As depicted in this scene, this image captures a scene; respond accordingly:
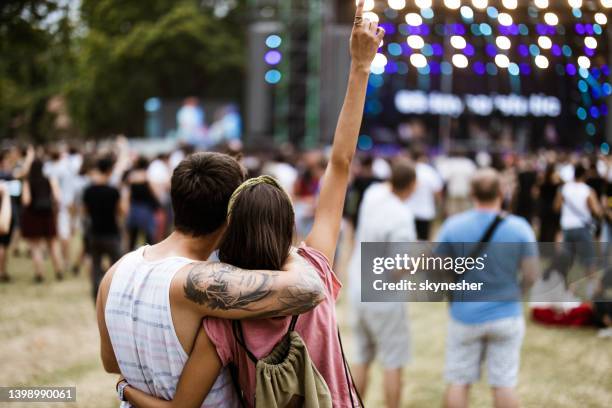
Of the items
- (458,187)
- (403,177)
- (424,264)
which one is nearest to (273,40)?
(458,187)

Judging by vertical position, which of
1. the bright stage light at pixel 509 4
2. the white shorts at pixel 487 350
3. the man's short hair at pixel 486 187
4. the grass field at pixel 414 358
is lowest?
the grass field at pixel 414 358

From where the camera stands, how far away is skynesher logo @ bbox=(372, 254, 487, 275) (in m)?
2.47

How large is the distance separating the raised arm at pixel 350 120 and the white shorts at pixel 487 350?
2033 millimetres

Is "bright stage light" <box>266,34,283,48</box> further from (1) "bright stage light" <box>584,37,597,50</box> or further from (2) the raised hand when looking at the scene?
(2) the raised hand

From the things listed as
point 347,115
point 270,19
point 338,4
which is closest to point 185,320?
point 347,115

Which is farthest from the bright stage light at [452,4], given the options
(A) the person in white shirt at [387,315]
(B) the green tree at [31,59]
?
(B) the green tree at [31,59]

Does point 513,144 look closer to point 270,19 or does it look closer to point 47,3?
point 270,19

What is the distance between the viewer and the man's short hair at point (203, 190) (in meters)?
1.95

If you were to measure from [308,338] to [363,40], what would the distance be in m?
0.95

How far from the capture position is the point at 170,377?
6.07ft

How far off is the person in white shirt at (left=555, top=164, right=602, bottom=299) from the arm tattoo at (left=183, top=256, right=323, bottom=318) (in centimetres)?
142

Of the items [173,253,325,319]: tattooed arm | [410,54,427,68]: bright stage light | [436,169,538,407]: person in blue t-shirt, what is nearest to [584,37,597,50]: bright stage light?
[410,54,427,68]: bright stage light

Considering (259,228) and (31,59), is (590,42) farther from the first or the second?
(31,59)

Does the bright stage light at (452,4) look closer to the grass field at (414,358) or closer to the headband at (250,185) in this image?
the headband at (250,185)
